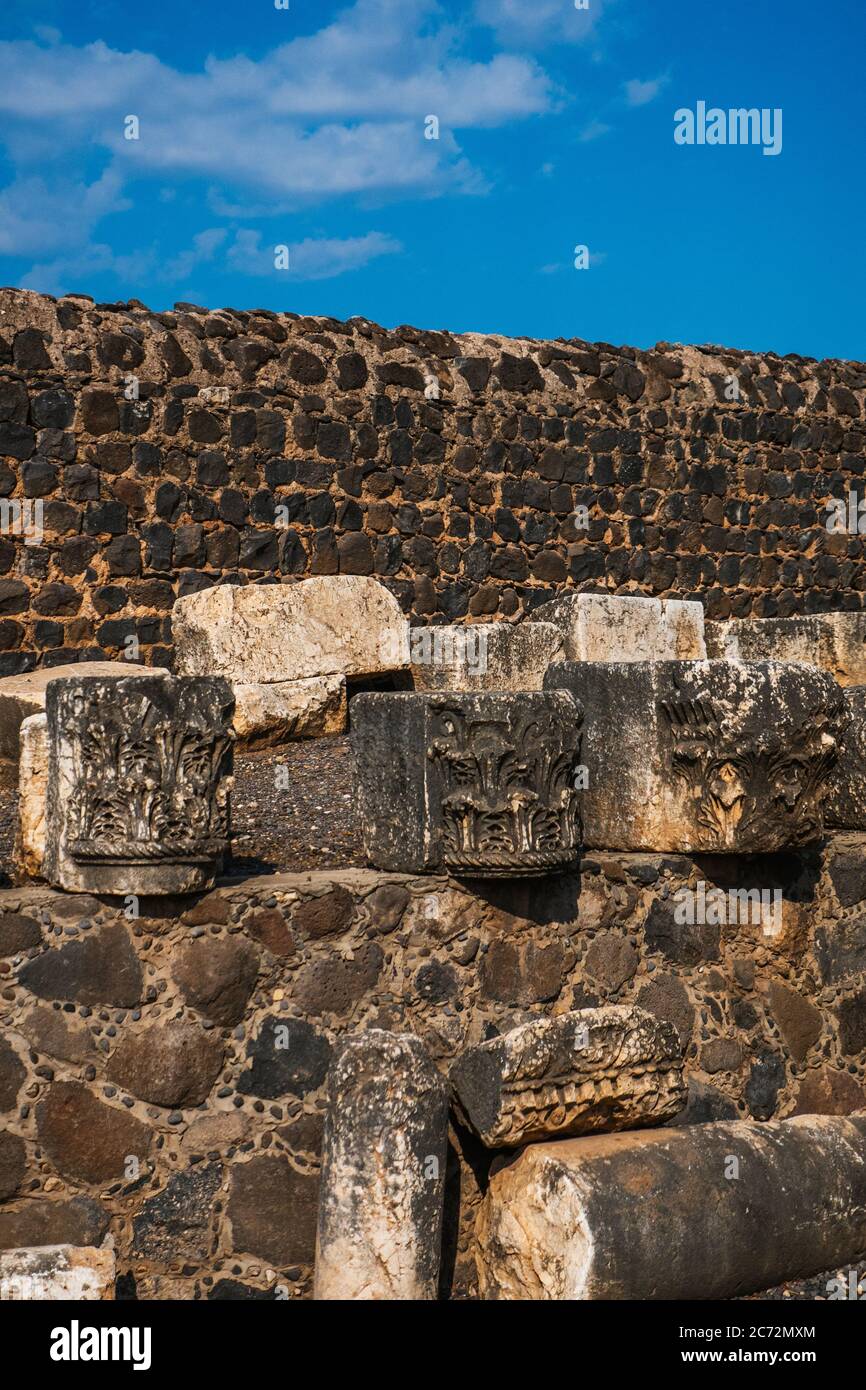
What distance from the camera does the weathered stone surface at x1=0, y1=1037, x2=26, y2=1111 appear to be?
4922 mm

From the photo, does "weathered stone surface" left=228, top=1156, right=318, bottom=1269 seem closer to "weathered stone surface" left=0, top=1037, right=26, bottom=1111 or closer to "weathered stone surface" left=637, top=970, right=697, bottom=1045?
"weathered stone surface" left=0, top=1037, right=26, bottom=1111

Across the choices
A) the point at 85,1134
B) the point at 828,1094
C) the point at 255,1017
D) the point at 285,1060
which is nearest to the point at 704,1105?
the point at 828,1094

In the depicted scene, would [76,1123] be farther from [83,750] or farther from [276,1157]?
[83,750]

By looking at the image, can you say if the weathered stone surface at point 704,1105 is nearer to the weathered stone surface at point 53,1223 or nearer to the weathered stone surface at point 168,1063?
the weathered stone surface at point 168,1063

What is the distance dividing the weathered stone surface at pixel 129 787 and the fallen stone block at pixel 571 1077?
1079 millimetres

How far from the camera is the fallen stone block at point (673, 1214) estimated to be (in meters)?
4.97

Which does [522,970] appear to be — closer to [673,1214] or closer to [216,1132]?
[673,1214]

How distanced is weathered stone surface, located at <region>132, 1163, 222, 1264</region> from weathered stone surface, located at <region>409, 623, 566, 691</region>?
4.48 metres

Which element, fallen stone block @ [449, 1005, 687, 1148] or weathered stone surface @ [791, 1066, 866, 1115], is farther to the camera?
weathered stone surface @ [791, 1066, 866, 1115]

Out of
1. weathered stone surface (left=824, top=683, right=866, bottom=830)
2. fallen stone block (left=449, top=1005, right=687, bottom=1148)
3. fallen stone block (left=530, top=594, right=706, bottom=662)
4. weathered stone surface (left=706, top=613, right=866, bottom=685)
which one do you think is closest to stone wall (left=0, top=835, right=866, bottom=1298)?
fallen stone block (left=449, top=1005, right=687, bottom=1148)

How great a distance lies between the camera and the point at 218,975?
17.2 ft

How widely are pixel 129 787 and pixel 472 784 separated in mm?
1172

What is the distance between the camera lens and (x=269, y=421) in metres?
11.3

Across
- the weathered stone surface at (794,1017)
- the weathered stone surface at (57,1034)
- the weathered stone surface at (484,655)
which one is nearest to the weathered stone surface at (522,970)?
the weathered stone surface at (794,1017)
